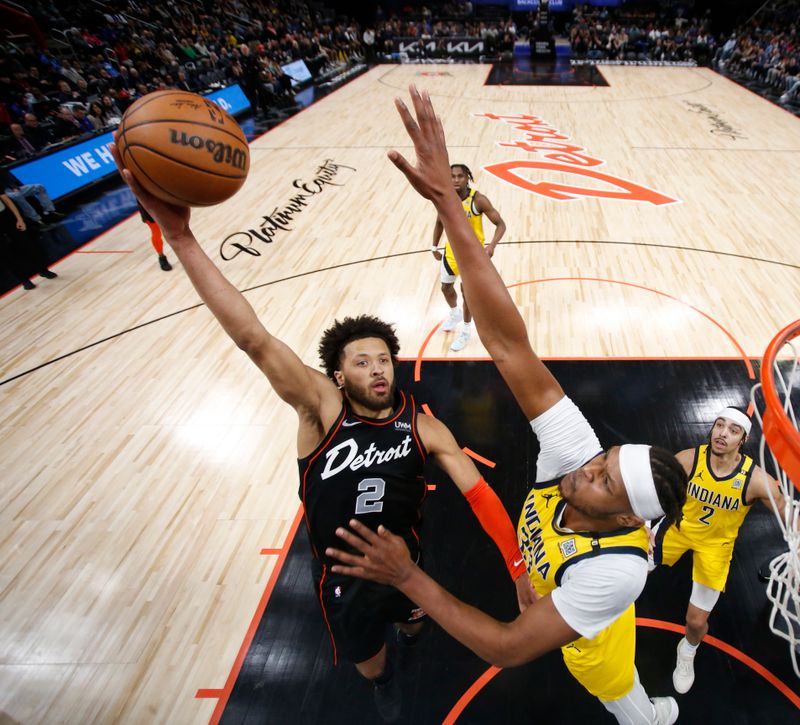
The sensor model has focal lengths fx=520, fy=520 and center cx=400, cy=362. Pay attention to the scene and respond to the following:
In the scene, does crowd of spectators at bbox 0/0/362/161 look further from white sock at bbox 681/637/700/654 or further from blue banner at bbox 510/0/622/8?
white sock at bbox 681/637/700/654

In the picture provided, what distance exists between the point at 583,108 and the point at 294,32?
1595 cm

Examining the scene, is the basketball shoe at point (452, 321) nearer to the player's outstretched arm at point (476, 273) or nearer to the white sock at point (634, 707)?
the white sock at point (634, 707)

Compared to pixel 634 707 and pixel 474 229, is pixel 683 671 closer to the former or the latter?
pixel 634 707

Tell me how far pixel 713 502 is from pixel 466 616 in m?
1.94

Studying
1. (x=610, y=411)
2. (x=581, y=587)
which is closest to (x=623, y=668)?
(x=581, y=587)

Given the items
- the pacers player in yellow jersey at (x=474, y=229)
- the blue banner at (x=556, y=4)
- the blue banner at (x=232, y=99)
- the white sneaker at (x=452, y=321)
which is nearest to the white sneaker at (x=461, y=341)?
the pacers player in yellow jersey at (x=474, y=229)

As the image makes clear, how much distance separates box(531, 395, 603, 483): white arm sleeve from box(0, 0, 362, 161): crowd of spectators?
36.4 feet

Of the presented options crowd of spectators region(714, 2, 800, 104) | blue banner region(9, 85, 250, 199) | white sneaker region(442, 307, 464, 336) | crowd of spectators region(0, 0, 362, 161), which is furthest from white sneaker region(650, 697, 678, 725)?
crowd of spectators region(714, 2, 800, 104)

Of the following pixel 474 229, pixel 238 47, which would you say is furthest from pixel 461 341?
pixel 238 47

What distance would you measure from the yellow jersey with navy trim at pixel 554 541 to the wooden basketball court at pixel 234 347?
1513 mm

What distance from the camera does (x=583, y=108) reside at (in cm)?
1448

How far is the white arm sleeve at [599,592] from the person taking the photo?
1463 millimetres

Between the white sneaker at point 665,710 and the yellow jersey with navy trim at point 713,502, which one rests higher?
the yellow jersey with navy trim at point 713,502

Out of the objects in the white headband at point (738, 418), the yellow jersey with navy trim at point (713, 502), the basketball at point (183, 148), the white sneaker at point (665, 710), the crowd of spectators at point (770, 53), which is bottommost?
the crowd of spectators at point (770, 53)
